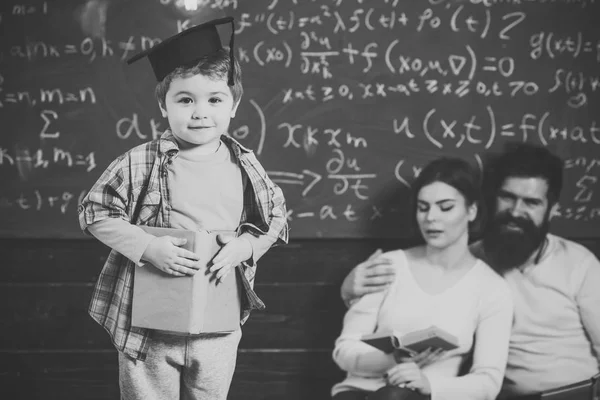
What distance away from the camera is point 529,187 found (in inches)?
96.3

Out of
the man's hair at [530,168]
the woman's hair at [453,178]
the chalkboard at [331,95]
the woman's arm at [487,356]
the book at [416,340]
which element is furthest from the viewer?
the chalkboard at [331,95]

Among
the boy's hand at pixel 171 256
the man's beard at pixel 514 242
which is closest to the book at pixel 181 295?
the boy's hand at pixel 171 256

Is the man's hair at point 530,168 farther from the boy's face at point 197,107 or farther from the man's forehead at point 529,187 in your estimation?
the boy's face at point 197,107

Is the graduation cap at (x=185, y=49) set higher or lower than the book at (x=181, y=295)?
higher

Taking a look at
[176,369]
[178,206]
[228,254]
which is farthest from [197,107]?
[176,369]

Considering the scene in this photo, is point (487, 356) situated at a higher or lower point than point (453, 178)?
lower

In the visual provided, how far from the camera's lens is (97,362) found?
2658mm

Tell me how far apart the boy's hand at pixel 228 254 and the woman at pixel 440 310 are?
2.55 feet

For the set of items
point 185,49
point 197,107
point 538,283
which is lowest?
point 538,283

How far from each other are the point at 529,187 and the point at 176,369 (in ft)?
4.73

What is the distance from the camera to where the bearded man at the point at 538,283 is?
2.39 metres

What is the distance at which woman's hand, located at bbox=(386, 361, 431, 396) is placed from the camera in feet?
6.93

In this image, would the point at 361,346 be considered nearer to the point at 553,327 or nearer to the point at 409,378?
the point at 409,378

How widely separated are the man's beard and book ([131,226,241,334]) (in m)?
1.24
